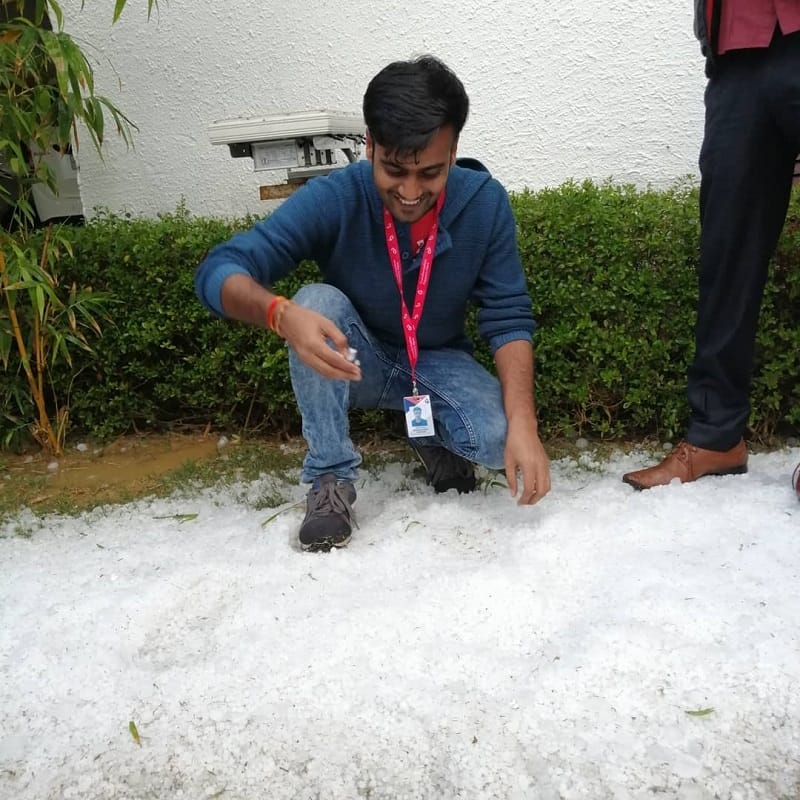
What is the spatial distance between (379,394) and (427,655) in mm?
934

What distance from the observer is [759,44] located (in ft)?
6.56

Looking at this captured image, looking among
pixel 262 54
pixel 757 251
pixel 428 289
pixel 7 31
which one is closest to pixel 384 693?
pixel 428 289

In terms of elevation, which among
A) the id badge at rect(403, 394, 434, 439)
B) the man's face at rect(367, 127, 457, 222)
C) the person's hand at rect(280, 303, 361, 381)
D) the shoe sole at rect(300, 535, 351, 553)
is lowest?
the shoe sole at rect(300, 535, 351, 553)

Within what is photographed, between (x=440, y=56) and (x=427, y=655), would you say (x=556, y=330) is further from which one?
(x=440, y=56)

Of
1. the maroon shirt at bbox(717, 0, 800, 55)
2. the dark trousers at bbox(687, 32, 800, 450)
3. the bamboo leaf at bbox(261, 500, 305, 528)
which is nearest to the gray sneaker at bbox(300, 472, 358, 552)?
the bamboo leaf at bbox(261, 500, 305, 528)

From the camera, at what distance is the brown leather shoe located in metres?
2.38

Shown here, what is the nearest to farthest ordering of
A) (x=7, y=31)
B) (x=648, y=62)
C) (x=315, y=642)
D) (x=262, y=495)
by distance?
(x=315, y=642)
(x=262, y=495)
(x=7, y=31)
(x=648, y=62)

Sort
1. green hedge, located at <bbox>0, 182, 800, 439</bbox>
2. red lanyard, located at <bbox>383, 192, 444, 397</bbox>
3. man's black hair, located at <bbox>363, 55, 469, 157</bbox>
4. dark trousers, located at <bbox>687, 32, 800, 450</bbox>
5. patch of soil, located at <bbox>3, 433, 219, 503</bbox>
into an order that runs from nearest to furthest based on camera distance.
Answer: man's black hair, located at <bbox>363, 55, 469, 157</bbox>
dark trousers, located at <bbox>687, 32, 800, 450</bbox>
red lanyard, located at <bbox>383, 192, 444, 397</bbox>
green hedge, located at <bbox>0, 182, 800, 439</bbox>
patch of soil, located at <bbox>3, 433, 219, 503</bbox>

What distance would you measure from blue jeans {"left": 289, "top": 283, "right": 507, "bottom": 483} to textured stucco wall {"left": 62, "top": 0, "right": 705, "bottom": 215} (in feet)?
5.99

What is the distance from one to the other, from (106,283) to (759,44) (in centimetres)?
246

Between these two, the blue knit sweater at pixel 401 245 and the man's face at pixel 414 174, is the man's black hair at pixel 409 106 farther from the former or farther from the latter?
the blue knit sweater at pixel 401 245

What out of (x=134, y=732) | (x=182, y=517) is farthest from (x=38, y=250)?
(x=134, y=732)

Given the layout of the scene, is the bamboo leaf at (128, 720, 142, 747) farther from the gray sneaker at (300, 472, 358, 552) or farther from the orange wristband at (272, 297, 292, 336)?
the orange wristband at (272, 297, 292, 336)

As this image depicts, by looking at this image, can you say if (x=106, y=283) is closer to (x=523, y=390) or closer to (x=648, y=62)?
(x=523, y=390)
